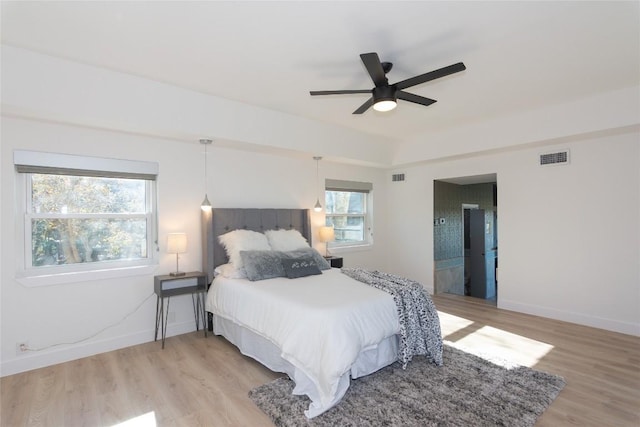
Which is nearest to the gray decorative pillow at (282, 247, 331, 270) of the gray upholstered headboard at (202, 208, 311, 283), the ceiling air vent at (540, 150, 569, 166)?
the gray upholstered headboard at (202, 208, 311, 283)

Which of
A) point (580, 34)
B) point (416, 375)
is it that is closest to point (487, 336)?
point (416, 375)

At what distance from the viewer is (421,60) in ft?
9.04

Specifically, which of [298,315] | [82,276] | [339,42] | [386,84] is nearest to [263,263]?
[298,315]

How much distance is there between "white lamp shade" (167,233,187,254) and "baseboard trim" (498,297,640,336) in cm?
440

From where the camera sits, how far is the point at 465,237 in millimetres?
6684

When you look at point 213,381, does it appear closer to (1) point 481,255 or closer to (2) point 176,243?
(2) point 176,243

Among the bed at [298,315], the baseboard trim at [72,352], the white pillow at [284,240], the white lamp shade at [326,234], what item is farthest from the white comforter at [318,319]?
the white lamp shade at [326,234]

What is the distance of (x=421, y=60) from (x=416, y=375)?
266 cm

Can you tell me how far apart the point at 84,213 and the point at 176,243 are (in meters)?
0.94

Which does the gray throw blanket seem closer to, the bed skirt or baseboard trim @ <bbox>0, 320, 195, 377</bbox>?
the bed skirt

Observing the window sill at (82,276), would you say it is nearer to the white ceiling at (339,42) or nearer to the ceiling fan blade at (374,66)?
the white ceiling at (339,42)

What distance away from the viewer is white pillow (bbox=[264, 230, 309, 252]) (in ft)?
13.7

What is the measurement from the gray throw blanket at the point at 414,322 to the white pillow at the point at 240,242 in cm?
149

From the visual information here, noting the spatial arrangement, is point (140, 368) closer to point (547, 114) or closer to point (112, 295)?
point (112, 295)
